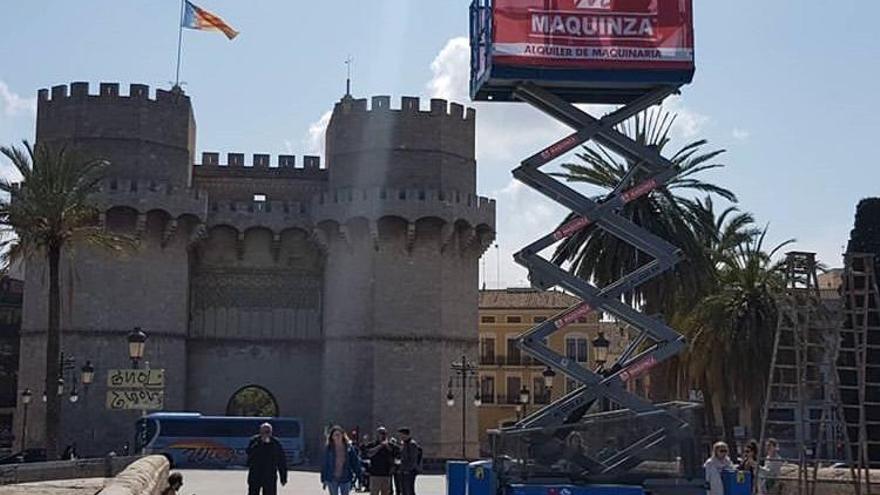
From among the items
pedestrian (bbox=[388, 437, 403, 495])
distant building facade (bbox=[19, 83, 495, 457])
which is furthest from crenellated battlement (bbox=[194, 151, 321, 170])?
pedestrian (bbox=[388, 437, 403, 495])

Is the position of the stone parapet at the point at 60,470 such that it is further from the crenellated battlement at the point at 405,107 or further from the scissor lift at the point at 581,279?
the crenellated battlement at the point at 405,107

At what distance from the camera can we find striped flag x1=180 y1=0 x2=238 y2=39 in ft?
148

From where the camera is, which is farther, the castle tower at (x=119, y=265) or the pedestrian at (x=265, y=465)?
the castle tower at (x=119, y=265)

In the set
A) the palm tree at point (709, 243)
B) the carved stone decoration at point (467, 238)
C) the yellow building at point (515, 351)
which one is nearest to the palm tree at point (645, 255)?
the palm tree at point (709, 243)

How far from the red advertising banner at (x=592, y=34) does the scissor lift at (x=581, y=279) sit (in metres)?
0.08

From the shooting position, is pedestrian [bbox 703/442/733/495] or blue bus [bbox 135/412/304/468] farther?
blue bus [bbox 135/412/304/468]

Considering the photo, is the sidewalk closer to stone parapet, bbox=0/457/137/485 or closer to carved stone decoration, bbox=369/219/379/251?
stone parapet, bbox=0/457/137/485

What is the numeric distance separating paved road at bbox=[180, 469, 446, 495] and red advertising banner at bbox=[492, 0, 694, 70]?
11157 mm

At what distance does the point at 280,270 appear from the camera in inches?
1877

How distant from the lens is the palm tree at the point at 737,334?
104ft

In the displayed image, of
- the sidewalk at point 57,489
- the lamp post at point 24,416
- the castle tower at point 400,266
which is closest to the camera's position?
the sidewalk at point 57,489

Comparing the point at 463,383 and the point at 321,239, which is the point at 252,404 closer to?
the point at 321,239

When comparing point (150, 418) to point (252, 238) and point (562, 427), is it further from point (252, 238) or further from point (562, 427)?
point (562, 427)

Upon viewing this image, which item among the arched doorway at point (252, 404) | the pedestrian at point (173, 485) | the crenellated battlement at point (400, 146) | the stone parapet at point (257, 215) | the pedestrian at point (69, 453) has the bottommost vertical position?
the pedestrian at point (69, 453)
